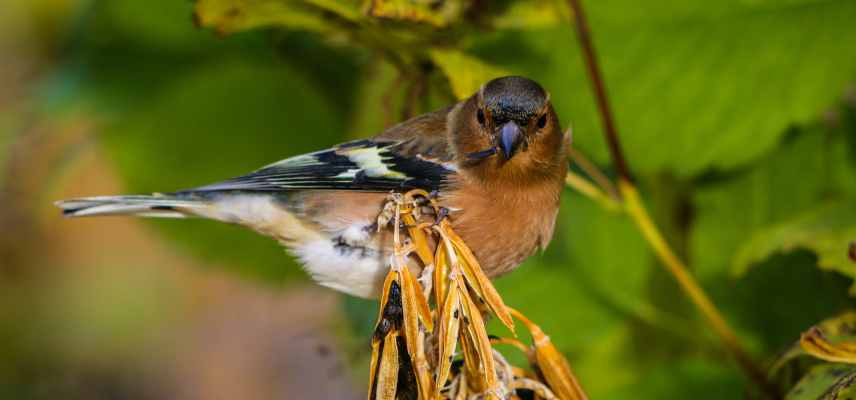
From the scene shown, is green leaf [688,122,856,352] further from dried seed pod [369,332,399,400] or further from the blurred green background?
dried seed pod [369,332,399,400]

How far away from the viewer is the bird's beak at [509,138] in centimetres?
214

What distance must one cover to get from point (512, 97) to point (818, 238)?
747mm

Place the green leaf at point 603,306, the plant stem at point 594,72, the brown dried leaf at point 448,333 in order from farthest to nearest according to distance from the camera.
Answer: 1. the green leaf at point 603,306
2. the plant stem at point 594,72
3. the brown dried leaf at point 448,333

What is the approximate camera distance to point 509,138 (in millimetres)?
2156

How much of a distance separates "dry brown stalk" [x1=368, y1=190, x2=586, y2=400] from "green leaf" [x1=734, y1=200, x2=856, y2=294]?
2.13 feet

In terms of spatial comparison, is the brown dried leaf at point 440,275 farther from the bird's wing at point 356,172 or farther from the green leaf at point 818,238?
the green leaf at point 818,238

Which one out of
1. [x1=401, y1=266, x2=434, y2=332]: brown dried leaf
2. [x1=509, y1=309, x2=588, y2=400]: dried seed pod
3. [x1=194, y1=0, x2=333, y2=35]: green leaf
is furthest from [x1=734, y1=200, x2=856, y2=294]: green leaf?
[x1=194, y1=0, x2=333, y2=35]: green leaf

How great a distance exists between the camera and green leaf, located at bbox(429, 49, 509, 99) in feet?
6.56

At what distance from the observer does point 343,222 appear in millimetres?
2287

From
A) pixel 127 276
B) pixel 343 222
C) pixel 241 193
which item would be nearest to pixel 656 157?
pixel 343 222

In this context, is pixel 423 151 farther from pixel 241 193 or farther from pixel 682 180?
pixel 682 180

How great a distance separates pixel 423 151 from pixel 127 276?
4.50 m

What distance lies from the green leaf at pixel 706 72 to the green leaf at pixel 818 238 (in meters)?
0.22

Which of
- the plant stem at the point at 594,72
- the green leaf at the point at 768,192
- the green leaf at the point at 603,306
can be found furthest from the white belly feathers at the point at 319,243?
the green leaf at the point at 768,192
